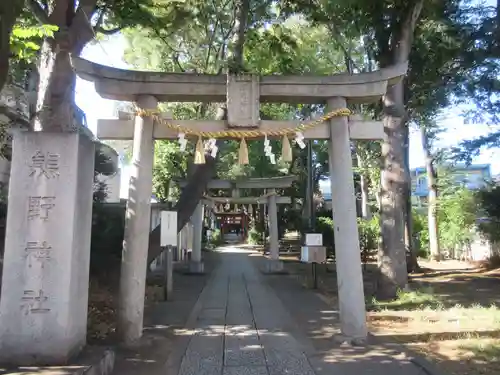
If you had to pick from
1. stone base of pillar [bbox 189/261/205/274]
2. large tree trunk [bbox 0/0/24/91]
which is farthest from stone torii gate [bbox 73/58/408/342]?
stone base of pillar [bbox 189/261/205/274]

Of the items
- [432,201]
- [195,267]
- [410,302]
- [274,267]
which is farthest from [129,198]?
[432,201]

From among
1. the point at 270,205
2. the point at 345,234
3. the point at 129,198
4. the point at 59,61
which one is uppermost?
the point at 59,61

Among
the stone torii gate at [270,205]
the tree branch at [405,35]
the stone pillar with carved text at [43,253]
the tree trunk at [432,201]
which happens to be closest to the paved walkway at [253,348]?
the stone pillar with carved text at [43,253]

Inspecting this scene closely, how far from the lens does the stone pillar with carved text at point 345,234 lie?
24.4ft

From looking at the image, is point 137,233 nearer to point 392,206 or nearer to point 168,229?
point 168,229

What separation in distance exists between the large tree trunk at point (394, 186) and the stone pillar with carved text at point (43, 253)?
798 centimetres

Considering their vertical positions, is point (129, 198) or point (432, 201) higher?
point (432, 201)

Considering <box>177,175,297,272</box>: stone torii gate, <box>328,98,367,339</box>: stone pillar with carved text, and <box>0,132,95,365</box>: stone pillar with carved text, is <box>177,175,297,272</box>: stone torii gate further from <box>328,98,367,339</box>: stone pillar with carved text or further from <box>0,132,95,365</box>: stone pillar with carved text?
<box>0,132,95,365</box>: stone pillar with carved text

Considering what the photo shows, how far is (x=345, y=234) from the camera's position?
24.8 ft

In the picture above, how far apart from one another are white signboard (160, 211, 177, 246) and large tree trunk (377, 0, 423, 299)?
17.1 ft

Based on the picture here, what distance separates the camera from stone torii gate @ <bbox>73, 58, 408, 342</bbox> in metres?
7.33

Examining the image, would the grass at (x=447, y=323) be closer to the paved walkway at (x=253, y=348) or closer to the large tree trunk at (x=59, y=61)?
the paved walkway at (x=253, y=348)

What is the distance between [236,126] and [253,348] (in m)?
3.44

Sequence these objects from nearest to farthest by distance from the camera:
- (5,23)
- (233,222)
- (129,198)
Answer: (5,23) < (129,198) < (233,222)
